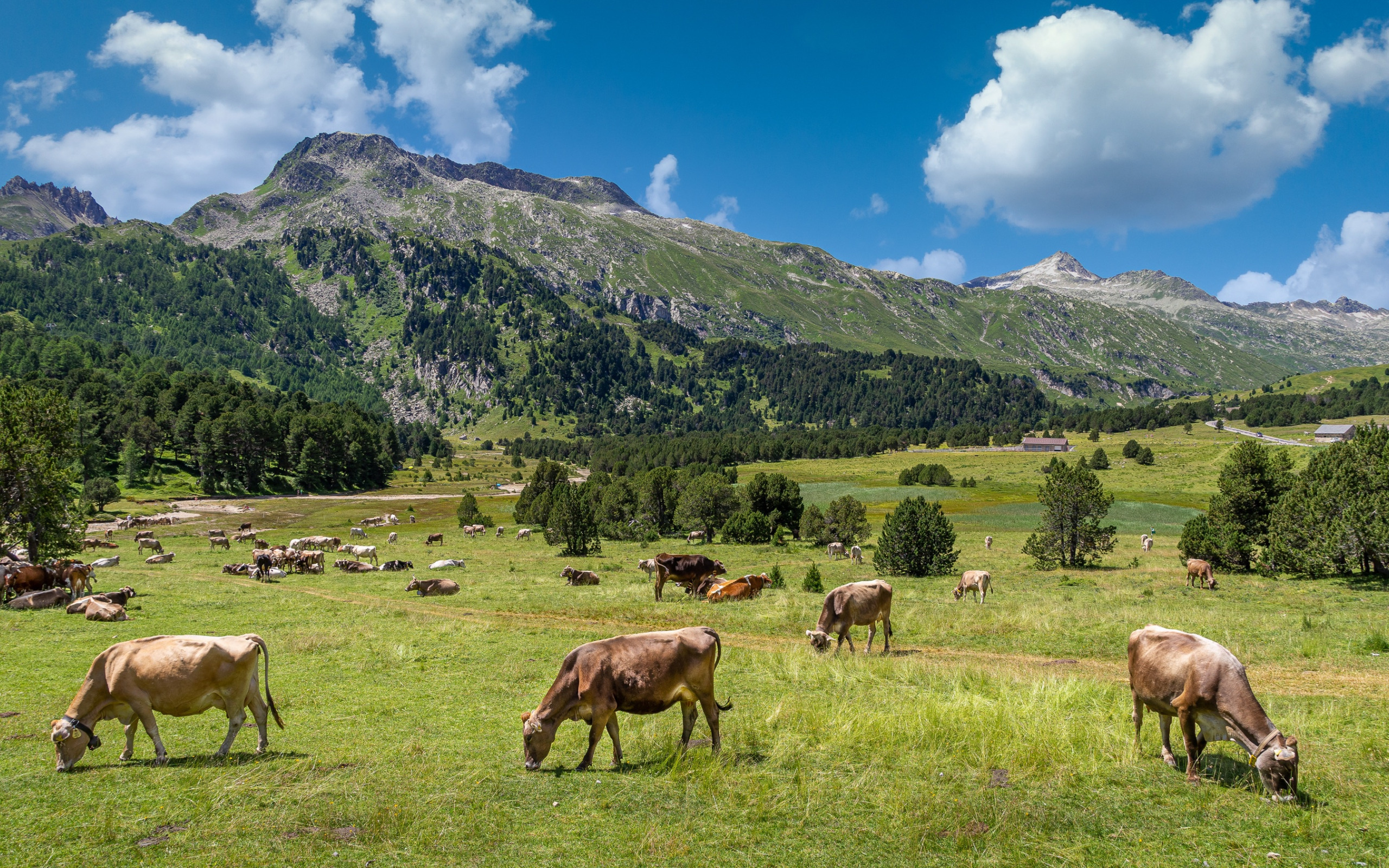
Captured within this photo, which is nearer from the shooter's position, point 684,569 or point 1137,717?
point 1137,717

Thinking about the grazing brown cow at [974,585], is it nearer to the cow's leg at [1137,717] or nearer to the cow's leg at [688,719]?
the cow's leg at [1137,717]

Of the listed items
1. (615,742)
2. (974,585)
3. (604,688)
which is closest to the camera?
(604,688)

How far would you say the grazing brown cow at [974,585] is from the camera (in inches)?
1257

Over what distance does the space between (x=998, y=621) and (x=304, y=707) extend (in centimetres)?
2213

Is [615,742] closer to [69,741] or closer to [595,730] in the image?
[595,730]

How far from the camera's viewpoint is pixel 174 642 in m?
11.3

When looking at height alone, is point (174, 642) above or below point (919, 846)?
above

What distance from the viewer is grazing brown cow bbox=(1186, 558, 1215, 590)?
115 feet

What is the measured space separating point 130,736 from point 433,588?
82.1ft

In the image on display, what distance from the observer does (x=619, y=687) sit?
36.3 feet

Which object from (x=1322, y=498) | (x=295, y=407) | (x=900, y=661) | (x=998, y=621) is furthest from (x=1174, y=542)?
(x=295, y=407)

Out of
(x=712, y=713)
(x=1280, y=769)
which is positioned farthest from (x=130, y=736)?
(x=1280, y=769)

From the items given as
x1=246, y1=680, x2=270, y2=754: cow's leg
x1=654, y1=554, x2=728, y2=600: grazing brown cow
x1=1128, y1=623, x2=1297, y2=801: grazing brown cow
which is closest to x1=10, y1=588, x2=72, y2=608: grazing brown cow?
x1=246, y1=680, x2=270, y2=754: cow's leg

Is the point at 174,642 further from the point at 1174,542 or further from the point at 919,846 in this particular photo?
the point at 1174,542
